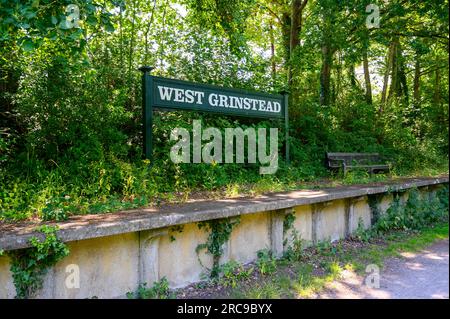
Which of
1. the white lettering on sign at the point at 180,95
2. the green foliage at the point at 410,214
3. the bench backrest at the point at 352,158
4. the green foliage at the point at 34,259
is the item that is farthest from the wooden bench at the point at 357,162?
the green foliage at the point at 34,259

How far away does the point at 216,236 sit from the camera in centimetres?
402

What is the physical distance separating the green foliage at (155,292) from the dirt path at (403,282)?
145 centimetres

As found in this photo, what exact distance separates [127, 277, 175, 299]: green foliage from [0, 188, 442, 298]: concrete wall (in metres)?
0.05

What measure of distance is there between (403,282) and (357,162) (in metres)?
4.79

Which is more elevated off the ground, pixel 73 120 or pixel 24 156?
pixel 73 120

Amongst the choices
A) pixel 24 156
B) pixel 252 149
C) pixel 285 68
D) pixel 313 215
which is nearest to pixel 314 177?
pixel 252 149

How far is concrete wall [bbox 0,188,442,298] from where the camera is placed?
3002 millimetres

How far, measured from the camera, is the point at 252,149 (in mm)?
6676

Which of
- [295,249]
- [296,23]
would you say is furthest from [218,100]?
[296,23]

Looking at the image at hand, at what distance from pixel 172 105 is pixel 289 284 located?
114 inches

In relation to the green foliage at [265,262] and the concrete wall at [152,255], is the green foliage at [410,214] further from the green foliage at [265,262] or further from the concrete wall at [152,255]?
the green foliage at [265,262]

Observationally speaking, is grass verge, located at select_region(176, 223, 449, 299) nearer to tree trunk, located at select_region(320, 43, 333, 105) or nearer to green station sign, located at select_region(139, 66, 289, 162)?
green station sign, located at select_region(139, 66, 289, 162)
